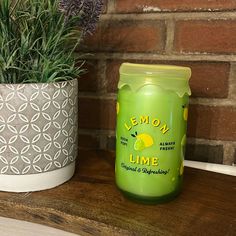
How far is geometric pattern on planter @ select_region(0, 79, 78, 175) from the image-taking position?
0.44m

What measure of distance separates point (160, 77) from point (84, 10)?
140 millimetres

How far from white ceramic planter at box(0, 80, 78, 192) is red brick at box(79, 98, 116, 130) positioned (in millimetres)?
179

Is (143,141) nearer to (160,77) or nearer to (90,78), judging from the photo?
(160,77)

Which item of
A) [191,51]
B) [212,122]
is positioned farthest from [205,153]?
[191,51]

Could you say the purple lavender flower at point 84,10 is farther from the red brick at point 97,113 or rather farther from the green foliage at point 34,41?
the red brick at point 97,113

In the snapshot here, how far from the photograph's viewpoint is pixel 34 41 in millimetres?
457

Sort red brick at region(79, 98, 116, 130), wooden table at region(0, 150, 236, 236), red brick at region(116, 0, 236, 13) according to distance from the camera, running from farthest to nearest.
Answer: red brick at region(79, 98, 116, 130) → red brick at region(116, 0, 236, 13) → wooden table at region(0, 150, 236, 236)

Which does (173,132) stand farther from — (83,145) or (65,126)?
(83,145)

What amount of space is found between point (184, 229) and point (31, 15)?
34 cm

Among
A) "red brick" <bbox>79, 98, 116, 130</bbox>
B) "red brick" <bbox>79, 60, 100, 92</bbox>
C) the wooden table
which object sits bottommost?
the wooden table

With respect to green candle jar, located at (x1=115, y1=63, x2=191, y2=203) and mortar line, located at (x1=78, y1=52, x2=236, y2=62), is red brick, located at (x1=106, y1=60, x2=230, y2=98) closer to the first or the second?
mortar line, located at (x1=78, y1=52, x2=236, y2=62)

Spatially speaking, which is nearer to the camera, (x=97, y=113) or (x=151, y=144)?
(x=151, y=144)

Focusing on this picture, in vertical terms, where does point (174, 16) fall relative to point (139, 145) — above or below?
above

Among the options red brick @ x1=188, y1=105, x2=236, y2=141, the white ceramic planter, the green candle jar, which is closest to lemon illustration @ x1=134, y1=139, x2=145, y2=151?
the green candle jar
